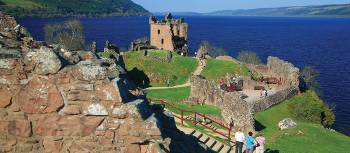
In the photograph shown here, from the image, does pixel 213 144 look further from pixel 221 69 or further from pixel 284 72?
pixel 221 69

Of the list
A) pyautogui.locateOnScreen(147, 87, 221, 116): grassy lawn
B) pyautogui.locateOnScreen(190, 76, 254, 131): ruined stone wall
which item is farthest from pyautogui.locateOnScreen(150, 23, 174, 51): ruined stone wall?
pyautogui.locateOnScreen(190, 76, 254, 131): ruined stone wall

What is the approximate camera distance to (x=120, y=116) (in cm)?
1033

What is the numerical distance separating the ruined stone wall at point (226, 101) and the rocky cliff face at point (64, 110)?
24.5 meters

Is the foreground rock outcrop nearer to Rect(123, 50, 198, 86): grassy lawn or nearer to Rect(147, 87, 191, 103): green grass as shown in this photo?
Rect(147, 87, 191, 103): green grass

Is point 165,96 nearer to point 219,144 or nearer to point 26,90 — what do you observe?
point 219,144

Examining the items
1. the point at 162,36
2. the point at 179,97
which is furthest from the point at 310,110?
the point at 162,36

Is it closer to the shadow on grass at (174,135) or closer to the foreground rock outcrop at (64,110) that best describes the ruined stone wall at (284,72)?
the shadow on grass at (174,135)

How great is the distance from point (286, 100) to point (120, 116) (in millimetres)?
42749

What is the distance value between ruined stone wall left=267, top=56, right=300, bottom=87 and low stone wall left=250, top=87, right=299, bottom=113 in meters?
1.56

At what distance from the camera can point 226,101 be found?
128 feet

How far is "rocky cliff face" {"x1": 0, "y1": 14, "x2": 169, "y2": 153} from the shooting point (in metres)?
10.2

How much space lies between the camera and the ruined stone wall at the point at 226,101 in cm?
3472

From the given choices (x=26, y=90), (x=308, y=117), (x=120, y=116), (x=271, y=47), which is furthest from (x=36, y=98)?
(x=271, y=47)

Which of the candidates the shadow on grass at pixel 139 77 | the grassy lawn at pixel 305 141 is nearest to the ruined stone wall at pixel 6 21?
the grassy lawn at pixel 305 141
